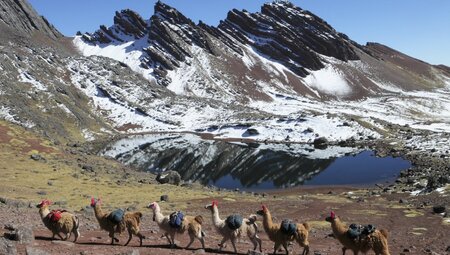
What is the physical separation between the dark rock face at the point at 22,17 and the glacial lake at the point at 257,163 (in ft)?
355

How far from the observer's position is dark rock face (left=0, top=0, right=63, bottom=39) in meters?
177

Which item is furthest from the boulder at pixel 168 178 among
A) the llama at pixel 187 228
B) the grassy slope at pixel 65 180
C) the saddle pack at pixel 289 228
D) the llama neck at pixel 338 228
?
the llama neck at pixel 338 228

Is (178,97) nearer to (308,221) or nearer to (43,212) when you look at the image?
(308,221)

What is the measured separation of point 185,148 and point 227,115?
145ft

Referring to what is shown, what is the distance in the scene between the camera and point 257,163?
77062 mm

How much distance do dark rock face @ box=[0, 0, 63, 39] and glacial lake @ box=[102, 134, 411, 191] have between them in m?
108

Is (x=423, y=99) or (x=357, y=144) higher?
(x=423, y=99)

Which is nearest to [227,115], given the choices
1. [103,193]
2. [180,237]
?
[103,193]

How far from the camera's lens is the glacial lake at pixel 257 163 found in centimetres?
6303

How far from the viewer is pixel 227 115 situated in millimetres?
135750

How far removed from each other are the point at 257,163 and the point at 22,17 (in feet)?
511

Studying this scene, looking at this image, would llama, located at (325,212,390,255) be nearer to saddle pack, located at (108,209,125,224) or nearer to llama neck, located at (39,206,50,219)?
saddle pack, located at (108,209,125,224)

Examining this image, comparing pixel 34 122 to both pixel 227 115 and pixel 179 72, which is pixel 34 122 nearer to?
pixel 227 115

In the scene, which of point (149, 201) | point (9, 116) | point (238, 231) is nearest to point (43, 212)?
point (238, 231)
